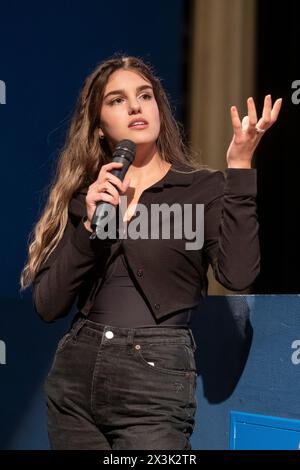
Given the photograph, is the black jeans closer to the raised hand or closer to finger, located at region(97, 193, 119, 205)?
finger, located at region(97, 193, 119, 205)

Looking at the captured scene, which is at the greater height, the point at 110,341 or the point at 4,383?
the point at 110,341

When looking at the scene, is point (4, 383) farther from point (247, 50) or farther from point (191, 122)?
point (247, 50)

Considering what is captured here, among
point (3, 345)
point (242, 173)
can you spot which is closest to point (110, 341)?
point (242, 173)

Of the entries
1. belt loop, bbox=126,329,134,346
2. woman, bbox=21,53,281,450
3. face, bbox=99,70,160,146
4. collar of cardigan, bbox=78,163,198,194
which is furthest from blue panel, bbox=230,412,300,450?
face, bbox=99,70,160,146

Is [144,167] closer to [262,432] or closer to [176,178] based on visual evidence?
[176,178]

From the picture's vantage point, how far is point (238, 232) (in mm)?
1410

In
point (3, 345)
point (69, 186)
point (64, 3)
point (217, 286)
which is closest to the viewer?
point (69, 186)

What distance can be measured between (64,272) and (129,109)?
0.36 m

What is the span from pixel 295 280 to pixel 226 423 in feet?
4.23

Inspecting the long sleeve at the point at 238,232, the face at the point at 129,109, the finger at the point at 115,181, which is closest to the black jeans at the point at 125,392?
the long sleeve at the point at 238,232

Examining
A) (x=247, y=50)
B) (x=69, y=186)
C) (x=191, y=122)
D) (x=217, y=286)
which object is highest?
(x=247, y=50)

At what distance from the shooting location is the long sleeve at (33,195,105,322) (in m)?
1.45

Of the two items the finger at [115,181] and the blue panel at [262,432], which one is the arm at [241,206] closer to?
the finger at [115,181]

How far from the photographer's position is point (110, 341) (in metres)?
1.40
